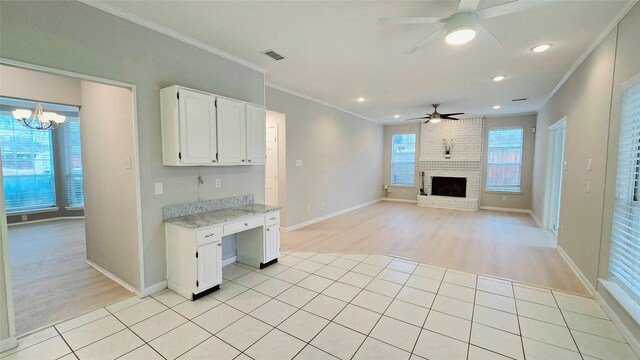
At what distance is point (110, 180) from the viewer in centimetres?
303

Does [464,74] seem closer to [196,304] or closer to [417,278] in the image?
[417,278]

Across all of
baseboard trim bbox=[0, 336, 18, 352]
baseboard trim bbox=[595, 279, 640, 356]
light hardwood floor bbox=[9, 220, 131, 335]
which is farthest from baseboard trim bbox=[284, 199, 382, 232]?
baseboard trim bbox=[595, 279, 640, 356]

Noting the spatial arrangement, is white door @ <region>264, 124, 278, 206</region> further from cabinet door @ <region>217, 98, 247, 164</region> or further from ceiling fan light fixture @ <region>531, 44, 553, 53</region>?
ceiling fan light fixture @ <region>531, 44, 553, 53</region>

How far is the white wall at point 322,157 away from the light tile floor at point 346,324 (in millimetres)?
2530

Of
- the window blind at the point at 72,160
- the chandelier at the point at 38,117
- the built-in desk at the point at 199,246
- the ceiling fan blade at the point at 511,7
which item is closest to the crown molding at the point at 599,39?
the ceiling fan blade at the point at 511,7

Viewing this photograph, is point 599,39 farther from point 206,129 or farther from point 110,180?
point 110,180

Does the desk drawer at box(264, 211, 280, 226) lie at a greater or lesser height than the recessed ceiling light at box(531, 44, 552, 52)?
lesser

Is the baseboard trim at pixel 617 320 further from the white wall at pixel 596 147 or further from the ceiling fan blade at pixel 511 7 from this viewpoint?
the ceiling fan blade at pixel 511 7

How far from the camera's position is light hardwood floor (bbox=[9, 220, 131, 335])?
2455mm

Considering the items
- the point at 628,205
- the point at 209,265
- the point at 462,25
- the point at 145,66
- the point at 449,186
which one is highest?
the point at 462,25

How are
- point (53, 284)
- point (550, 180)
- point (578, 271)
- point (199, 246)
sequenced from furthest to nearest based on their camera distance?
point (550, 180) → point (578, 271) → point (53, 284) → point (199, 246)

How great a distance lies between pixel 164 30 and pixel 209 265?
8.03 feet

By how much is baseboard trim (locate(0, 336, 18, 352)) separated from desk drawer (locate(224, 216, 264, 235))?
1678mm

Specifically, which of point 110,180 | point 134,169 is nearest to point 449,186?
point 134,169
